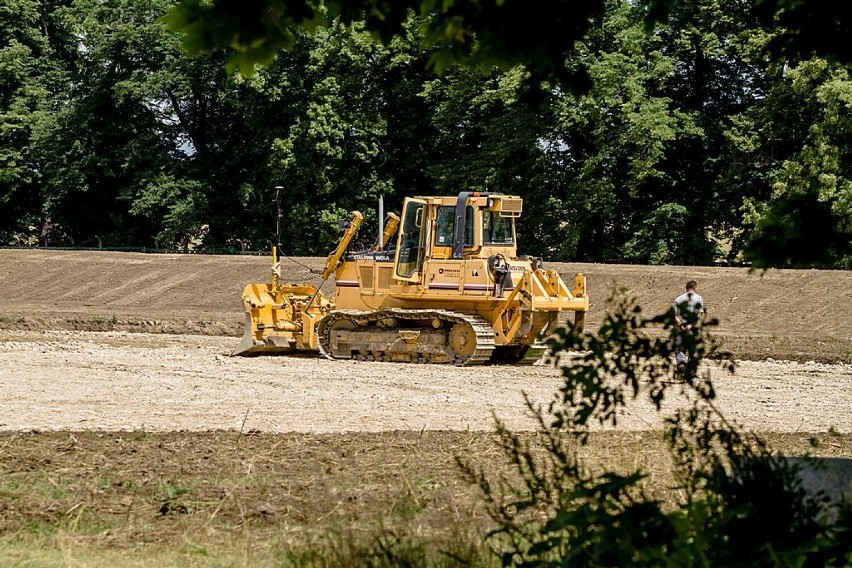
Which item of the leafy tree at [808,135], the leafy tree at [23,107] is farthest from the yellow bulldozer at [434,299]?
the leafy tree at [23,107]

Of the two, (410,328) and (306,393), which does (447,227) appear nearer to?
(410,328)

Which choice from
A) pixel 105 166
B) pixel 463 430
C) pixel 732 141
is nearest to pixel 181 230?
pixel 105 166

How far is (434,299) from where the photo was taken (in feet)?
71.3

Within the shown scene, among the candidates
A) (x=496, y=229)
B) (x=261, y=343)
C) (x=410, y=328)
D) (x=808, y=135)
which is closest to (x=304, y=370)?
(x=410, y=328)

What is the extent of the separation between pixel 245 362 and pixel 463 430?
9425 millimetres

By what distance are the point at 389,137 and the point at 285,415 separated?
122ft

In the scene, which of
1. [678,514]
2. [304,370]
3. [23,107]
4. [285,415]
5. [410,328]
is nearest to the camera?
[678,514]

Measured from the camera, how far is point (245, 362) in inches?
859

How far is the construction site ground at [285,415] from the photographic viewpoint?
9062 mm

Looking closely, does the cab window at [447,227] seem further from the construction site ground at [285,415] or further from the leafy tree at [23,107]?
Result: the leafy tree at [23,107]

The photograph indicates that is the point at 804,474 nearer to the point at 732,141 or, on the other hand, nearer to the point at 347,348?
the point at 347,348

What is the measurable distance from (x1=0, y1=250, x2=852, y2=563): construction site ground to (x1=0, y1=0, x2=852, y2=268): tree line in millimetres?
9649

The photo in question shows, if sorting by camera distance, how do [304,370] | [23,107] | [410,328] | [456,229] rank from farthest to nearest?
[23,107], [410,328], [456,229], [304,370]

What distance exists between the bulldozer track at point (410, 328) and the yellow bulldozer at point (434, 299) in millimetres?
17
